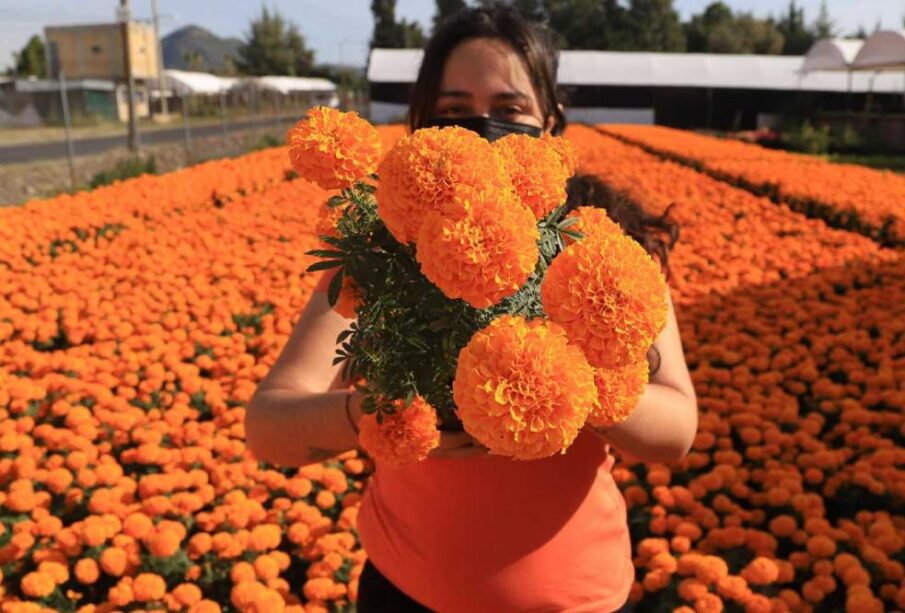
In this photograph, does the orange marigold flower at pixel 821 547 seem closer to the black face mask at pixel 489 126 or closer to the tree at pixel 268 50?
the black face mask at pixel 489 126

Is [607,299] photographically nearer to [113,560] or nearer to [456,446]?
[456,446]

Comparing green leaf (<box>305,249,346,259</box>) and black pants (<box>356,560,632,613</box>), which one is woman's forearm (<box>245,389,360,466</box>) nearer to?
black pants (<box>356,560,632,613</box>)

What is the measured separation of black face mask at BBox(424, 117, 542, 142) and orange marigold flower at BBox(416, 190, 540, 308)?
0.79 m

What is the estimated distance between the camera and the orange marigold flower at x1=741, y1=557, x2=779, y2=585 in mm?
2627

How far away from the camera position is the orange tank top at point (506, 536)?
4.98ft

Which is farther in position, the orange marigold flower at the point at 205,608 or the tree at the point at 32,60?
the tree at the point at 32,60

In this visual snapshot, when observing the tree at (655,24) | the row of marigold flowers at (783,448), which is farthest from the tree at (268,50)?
the row of marigold flowers at (783,448)

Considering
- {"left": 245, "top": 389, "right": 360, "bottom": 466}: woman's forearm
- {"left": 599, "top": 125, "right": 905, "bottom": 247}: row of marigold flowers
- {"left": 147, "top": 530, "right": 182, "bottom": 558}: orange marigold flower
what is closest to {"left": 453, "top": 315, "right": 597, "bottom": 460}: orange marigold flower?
{"left": 245, "top": 389, "right": 360, "bottom": 466}: woman's forearm

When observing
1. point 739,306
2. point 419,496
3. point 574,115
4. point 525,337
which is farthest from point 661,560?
point 574,115

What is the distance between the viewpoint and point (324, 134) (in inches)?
39.1

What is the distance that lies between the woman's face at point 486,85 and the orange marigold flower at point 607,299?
920mm

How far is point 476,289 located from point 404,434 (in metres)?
0.28

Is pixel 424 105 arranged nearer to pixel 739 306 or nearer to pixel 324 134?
pixel 324 134

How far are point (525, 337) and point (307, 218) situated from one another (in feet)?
28.0
